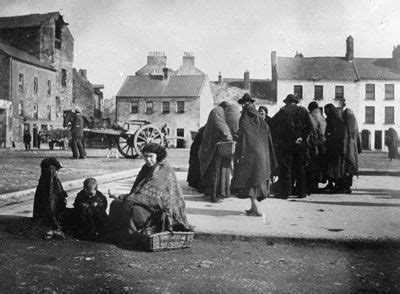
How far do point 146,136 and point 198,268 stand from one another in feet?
40.5

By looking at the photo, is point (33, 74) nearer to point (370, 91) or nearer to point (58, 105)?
point (58, 105)

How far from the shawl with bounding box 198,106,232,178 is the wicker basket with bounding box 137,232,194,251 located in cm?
258

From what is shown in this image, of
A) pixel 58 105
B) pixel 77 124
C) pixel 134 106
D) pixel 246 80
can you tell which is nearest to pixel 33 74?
pixel 58 105

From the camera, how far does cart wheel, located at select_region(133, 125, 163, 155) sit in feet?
52.6

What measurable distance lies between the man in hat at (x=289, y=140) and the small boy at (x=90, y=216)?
11.4 ft

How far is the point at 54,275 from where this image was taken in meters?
3.76

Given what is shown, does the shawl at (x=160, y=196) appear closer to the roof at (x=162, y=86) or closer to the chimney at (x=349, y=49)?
the roof at (x=162, y=86)

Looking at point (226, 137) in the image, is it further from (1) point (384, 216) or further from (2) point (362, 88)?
(2) point (362, 88)

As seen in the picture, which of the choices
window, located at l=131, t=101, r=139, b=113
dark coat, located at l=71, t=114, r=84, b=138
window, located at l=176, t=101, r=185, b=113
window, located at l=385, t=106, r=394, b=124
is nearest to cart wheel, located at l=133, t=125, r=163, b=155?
dark coat, located at l=71, t=114, r=84, b=138

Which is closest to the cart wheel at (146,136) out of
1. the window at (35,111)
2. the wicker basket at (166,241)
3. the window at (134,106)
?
the wicker basket at (166,241)

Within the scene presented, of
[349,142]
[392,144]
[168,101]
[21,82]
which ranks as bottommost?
[392,144]

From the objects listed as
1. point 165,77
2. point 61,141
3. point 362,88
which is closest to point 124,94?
point 165,77

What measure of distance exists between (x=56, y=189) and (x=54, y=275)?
1.73m

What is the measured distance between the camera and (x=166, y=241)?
14.9ft
